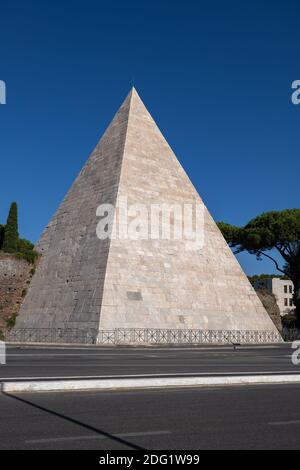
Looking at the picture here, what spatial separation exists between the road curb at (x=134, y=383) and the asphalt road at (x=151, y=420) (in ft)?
1.06

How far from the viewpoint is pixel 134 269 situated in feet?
85.0

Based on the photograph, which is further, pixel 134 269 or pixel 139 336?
pixel 134 269

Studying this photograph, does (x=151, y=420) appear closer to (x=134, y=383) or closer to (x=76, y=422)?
(x=76, y=422)

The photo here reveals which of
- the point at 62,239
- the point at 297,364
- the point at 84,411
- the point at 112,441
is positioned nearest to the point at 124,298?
the point at 62,239

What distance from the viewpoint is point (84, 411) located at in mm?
7051

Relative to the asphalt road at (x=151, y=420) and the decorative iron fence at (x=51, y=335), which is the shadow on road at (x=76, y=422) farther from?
the decorative iron fence at (x=51, y=335)

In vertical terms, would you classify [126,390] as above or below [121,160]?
below

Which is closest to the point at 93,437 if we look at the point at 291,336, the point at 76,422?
the point at 76,422

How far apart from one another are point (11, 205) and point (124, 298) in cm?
1388

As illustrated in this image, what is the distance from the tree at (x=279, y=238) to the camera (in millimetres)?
43125

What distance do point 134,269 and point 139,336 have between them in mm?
3101
